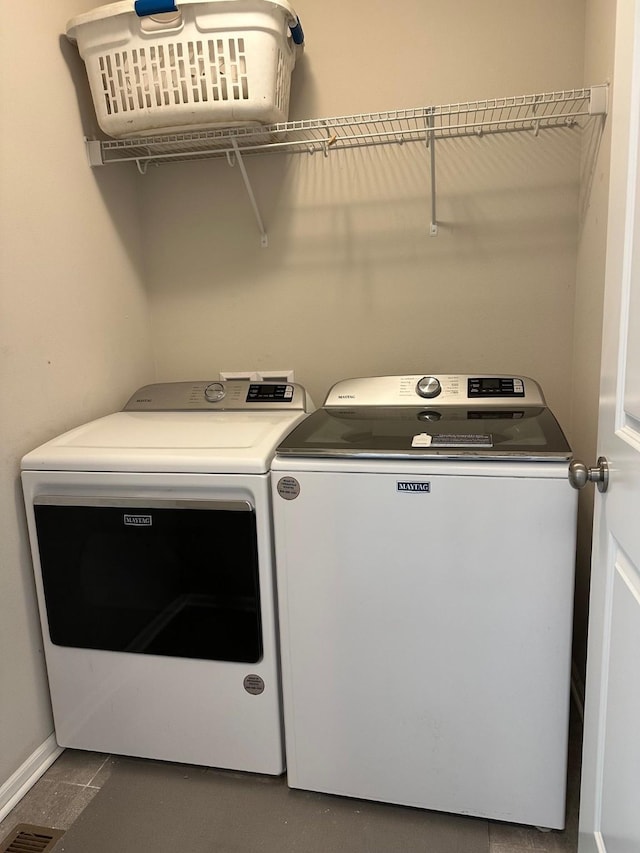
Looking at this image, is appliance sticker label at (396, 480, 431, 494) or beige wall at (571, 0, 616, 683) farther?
beige wall at (571, 0, 616, 683)

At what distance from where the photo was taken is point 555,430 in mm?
1427

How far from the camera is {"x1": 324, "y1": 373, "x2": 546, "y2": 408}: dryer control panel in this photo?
1714 mm

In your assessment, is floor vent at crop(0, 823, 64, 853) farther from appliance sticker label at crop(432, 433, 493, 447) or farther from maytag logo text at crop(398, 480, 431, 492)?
appliance sticker label at crop(432, 433, 493, 447)

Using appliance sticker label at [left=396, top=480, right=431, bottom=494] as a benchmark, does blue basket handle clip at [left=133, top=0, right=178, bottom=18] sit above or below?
above

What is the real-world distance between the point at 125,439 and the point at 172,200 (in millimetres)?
985

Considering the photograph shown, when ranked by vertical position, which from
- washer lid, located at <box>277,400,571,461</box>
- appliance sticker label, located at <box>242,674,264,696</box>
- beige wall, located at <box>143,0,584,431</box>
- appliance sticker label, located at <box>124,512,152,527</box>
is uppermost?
beige wall, located at <box>143,0,584,431</box>

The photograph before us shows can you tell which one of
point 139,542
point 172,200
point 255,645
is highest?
point 172,200

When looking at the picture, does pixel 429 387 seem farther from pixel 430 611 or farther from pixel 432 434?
pixel 430 611

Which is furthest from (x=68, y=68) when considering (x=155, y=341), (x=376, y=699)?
(x=376, y=699)

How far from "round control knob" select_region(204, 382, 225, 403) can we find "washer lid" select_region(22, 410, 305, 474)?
134 mm

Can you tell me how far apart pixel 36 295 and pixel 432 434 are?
1126 millimetres

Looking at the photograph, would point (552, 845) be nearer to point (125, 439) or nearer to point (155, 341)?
point (125, 439)

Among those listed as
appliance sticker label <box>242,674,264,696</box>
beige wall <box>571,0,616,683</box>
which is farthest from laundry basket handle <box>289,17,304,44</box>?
appliance sticker label <box>242,674,264,696</box>

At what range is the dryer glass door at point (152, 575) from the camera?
150 cm
